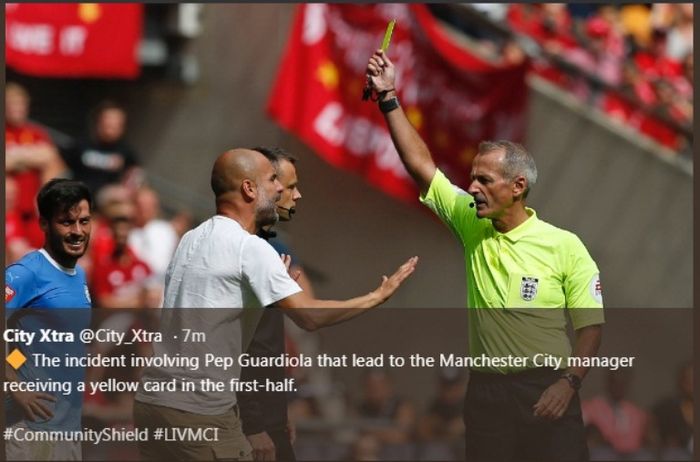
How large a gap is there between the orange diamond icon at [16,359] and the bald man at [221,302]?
29.5 inches

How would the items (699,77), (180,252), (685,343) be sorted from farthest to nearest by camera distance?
1. (699,77)
2. (685,343)
3. (180,252)

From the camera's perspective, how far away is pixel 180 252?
809 cm

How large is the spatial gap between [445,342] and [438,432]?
1.55ft

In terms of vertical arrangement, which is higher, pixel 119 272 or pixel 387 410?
pixel 119 272

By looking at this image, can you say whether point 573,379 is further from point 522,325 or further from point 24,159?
point 24,159

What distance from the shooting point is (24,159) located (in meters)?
12.8

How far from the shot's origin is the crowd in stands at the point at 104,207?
1229cm

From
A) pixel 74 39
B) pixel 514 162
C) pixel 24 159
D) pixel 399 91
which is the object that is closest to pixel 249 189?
pixel 514 162

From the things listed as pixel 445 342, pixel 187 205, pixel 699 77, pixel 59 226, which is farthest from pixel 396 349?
pixel 187 205

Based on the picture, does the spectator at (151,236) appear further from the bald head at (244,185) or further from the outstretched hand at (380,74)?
the bald head at (244,185)

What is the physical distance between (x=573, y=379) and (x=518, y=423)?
337 millimetres

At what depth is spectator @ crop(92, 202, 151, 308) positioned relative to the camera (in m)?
12.1

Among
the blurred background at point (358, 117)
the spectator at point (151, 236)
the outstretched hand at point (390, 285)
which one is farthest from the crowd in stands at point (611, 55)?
the outstretched hand at point (390, 285)

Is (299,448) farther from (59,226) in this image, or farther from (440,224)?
(440,224)
